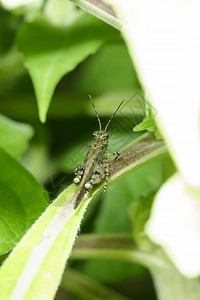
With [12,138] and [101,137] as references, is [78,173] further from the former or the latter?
[12,138]

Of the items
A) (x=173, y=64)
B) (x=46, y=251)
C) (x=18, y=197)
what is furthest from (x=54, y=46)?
(x=173, y=64)

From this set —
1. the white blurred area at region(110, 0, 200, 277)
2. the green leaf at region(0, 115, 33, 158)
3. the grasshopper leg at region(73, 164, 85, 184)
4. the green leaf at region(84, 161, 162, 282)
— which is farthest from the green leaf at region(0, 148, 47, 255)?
the green leaf at region(84, 161, 162, 282)

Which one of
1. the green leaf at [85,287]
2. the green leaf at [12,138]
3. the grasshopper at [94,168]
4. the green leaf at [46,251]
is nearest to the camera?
the green leaf at [46,251]

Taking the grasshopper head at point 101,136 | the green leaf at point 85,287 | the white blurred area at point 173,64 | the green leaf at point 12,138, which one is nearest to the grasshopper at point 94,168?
the grasshopper head at point 101,136

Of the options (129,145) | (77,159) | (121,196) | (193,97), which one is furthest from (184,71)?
(121,196)

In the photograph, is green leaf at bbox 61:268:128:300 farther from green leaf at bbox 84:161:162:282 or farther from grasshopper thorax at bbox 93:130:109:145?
grasshopper thorax at bbox 93:130:109:145

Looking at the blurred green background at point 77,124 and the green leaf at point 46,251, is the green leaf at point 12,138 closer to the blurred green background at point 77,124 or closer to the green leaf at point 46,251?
the blurred green background at point 77,124
